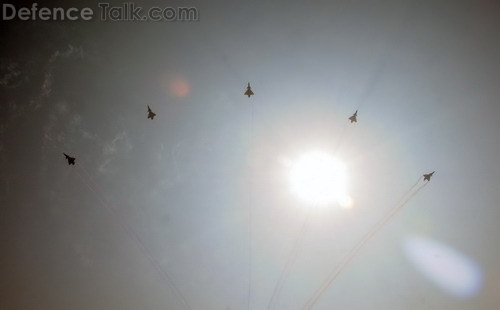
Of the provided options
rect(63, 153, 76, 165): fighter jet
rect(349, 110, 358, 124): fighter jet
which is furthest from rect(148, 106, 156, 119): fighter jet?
rect(349, 110, 358, 124): fighter jet

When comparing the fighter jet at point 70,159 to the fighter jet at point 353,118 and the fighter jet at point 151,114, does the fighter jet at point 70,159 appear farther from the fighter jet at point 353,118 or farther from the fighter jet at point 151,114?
the fighter jet at point 353,118

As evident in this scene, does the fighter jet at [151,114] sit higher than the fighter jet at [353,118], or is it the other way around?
the fighter jet at [353,118]

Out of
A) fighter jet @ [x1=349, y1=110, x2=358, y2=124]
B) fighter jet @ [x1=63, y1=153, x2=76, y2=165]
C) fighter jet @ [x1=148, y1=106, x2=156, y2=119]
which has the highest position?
fighter jet @ [x1=349, y1=110, x2=358, y2=124]

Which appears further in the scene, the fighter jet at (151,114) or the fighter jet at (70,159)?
the fighter jet at (151,114)

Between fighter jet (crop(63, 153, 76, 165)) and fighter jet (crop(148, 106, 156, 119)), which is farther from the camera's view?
fighter jet (crop(148, 106, 156, 119))

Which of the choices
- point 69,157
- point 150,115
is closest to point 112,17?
point 150,115

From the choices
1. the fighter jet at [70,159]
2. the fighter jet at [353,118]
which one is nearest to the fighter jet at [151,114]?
the fighter jet at [70,159]

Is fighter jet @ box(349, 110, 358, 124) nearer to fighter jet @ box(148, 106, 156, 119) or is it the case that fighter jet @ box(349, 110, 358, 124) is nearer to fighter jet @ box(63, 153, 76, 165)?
fighter jet @ box(148, 106, 156, 119)

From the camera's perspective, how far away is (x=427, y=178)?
21703 millimetres

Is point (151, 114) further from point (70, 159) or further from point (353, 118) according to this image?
point (353, 118)

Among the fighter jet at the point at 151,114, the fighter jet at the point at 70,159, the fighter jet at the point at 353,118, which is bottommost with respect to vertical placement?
the fighter jet at the point at 70,159

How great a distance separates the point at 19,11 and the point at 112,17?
27.8 feet

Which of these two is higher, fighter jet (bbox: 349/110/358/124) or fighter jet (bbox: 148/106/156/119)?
fighter jet (bbox: 349/110/358/124)

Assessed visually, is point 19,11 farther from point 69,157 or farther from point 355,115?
point 355,115
